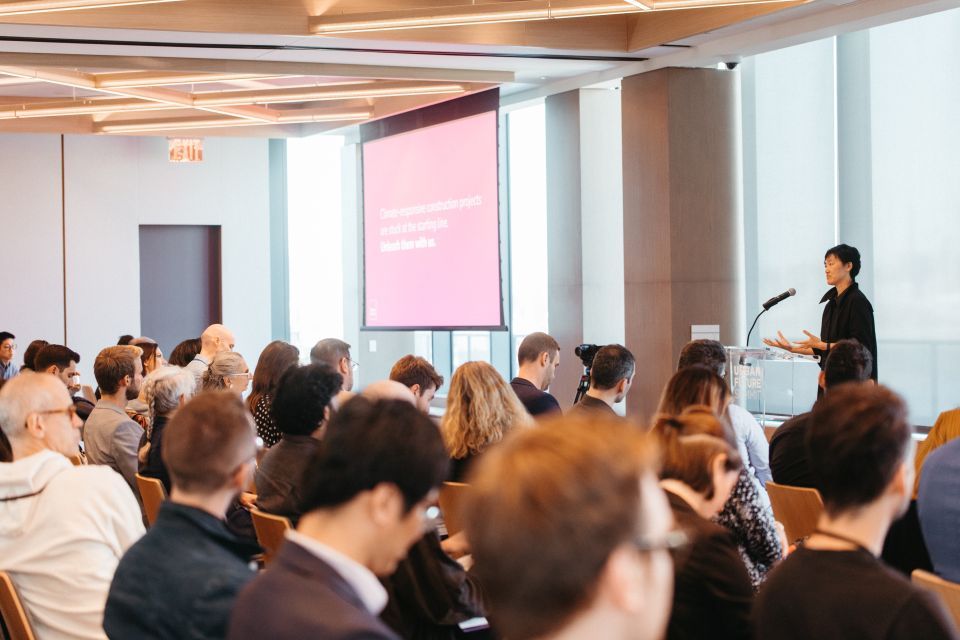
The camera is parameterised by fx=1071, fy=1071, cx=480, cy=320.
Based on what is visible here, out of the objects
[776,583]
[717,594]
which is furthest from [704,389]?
[776,583]

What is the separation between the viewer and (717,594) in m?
2.28

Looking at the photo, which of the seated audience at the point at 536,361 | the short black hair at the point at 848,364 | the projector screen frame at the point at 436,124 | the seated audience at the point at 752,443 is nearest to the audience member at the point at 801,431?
the short black hair at the point at 848,364

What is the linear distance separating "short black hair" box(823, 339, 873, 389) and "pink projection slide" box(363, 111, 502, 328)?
491cm

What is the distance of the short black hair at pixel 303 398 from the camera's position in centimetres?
370

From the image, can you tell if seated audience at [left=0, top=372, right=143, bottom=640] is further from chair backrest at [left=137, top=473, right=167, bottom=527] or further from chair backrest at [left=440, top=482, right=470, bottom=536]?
chair backrest at [left=440, top=482, right=470, bottom=536]

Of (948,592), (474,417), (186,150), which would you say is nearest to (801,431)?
(474,417)

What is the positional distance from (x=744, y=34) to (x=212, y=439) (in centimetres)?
611

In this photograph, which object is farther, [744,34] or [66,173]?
[66,173]

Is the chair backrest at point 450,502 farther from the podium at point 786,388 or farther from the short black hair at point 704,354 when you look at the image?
the podium at point 786,388

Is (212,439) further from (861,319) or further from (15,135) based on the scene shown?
(15,135)

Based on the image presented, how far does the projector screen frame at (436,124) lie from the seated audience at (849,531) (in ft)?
22.8

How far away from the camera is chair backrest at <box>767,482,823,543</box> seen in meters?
3.82

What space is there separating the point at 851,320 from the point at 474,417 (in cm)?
313

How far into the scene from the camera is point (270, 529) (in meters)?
3.59
